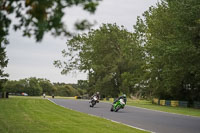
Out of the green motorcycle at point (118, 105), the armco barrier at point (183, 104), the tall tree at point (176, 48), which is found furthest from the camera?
the armco barrier at point (183, 104)

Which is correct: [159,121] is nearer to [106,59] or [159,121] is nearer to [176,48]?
[176,48]

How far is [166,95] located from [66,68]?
115 feet

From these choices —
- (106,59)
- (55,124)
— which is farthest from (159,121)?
(106,59)

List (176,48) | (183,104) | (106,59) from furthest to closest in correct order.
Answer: (106,59) < (183,104) < (176,48)

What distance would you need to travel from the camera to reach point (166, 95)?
54406 millimetres

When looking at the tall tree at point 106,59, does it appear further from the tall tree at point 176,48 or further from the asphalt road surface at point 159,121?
the asphalt road surface at point 159,121

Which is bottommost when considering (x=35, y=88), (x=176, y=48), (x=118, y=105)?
Answer: (x=118, y=105)

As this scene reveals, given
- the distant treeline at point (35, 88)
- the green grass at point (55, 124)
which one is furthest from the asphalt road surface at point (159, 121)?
the distant treeline at point (35, 88)

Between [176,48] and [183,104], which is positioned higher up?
[176,48]

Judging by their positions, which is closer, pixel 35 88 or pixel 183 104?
pixel 183 104

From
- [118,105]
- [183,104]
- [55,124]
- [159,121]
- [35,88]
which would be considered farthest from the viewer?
[35,88]

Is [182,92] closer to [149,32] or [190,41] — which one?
[149,32]

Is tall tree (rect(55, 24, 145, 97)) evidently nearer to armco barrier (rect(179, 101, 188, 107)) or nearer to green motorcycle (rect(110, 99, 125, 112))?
armco barrier (rect(179, 101, 188, 107))

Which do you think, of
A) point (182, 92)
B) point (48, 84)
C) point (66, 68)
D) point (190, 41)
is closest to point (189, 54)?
point (190, 41)
